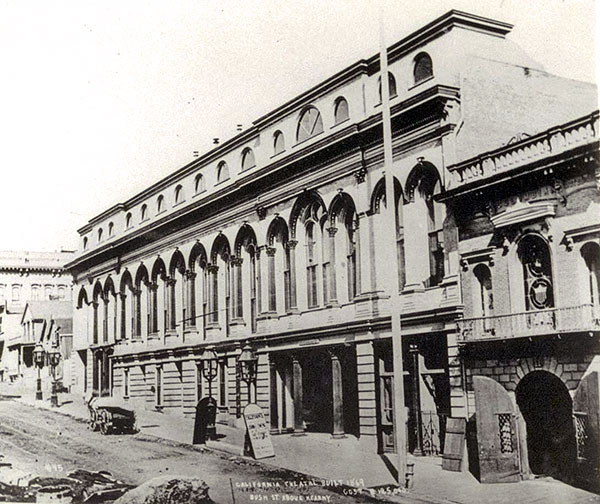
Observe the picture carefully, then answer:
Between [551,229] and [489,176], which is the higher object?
[489,176]

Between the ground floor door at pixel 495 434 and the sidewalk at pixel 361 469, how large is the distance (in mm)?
227

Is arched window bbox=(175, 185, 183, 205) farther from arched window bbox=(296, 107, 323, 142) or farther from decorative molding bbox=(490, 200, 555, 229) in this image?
decorative molding bbox=(490, 200, 555, 229)

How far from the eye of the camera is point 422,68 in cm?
1555

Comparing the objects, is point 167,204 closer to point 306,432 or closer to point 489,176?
point 306,432

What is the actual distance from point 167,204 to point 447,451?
11946 mm

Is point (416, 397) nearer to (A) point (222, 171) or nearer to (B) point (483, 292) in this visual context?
(B) point (483, 292)

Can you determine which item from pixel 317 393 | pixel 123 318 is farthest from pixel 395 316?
pixel 123 318

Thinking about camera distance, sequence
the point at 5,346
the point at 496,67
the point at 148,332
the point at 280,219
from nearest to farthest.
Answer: the point at 496,67 → the point at 280,219 → the point at 148,332 → the point at 5,346

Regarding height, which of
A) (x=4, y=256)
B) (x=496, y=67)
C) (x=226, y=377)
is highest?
(x=496, y=67)

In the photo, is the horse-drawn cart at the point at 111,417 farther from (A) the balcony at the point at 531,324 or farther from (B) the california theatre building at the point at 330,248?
(A) the balcony at the point at 531,324

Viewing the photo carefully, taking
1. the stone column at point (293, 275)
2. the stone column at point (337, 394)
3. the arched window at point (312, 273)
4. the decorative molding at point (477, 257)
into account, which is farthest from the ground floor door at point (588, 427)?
the stone column at point (293, 275)

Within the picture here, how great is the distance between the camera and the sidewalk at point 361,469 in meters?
11.6

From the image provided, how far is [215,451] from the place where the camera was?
656 inches

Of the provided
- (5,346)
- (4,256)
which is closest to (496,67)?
(4,256)
